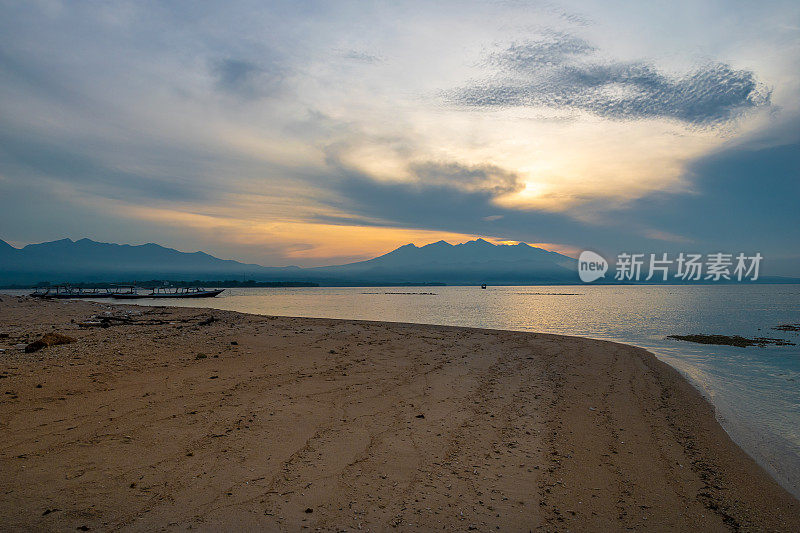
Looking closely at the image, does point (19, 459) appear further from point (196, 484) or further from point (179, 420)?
point (196, 484)

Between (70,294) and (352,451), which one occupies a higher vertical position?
(352,451)

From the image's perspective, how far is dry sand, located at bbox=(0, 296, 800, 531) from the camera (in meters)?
4.88

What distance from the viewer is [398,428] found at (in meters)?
7.82

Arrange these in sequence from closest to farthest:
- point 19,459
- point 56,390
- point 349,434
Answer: point 19,459 < point 349,434 < point 56,390

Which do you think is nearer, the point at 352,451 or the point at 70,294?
the point at 352,451

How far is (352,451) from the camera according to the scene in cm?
663

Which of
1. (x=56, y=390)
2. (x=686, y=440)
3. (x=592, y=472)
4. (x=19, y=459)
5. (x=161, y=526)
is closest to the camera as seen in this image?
(x=161, y=526)

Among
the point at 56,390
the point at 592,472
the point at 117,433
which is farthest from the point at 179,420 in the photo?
the point at 592,472

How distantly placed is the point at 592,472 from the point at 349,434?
13.3 ft

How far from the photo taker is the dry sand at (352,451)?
192 inches

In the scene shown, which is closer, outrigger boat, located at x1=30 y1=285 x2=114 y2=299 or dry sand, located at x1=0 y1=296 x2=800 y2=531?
dry sand, located at x1=0 y1=296 x2=800 y2=531

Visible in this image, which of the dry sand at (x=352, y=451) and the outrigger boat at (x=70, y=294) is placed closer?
the dry sand at (x=352, y=451)

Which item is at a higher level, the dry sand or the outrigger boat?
the dry sand

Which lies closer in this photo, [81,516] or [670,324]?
[81,516]
